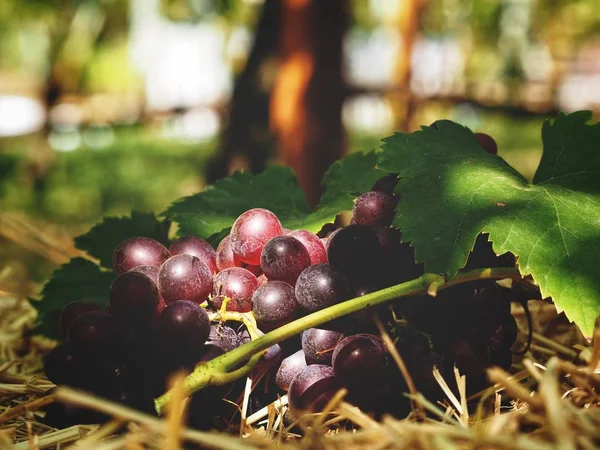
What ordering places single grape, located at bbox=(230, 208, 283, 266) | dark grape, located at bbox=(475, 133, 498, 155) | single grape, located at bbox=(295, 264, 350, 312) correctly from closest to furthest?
single grape, located at bbox=(295, 264, 350, 312), single grape, located at bbox=(230, 208, 283, 266), dark grape, located at bbox=(475, 133, 498, 155)

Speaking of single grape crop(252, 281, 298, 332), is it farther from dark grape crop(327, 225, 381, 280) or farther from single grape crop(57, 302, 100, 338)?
single grape crop(57, 302, 100, 338)

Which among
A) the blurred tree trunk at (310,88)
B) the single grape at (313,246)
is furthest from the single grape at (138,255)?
the blurred tree trunk at (310,88)

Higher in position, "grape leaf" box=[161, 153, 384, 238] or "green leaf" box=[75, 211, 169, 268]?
"grape leaf" box=[161, 153, 384, 238]

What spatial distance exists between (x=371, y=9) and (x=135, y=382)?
39.5 ft

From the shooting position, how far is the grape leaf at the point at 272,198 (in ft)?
4.22

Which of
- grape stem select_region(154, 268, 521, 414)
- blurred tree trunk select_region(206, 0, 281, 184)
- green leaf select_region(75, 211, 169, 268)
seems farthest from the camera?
blurred tree trunk select_region(206, 0, 281, 184)

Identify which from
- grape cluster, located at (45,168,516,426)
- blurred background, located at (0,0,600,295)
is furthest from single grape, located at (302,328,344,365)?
blurred background, located at (0,0,600,295)

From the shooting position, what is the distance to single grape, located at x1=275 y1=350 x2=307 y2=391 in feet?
3.29

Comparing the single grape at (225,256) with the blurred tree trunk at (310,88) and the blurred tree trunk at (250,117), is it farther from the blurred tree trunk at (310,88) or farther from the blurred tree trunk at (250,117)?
the blurred tree trunk at (250,117)

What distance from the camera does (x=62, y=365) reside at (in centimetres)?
98

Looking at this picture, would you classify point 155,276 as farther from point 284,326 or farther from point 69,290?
point 69,290

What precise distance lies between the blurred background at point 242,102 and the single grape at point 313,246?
51.1 inches

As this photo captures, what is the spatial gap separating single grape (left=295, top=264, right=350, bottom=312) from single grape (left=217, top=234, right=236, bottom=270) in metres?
0.18

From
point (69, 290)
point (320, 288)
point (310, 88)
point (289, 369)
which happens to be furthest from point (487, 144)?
point (310, 88)
